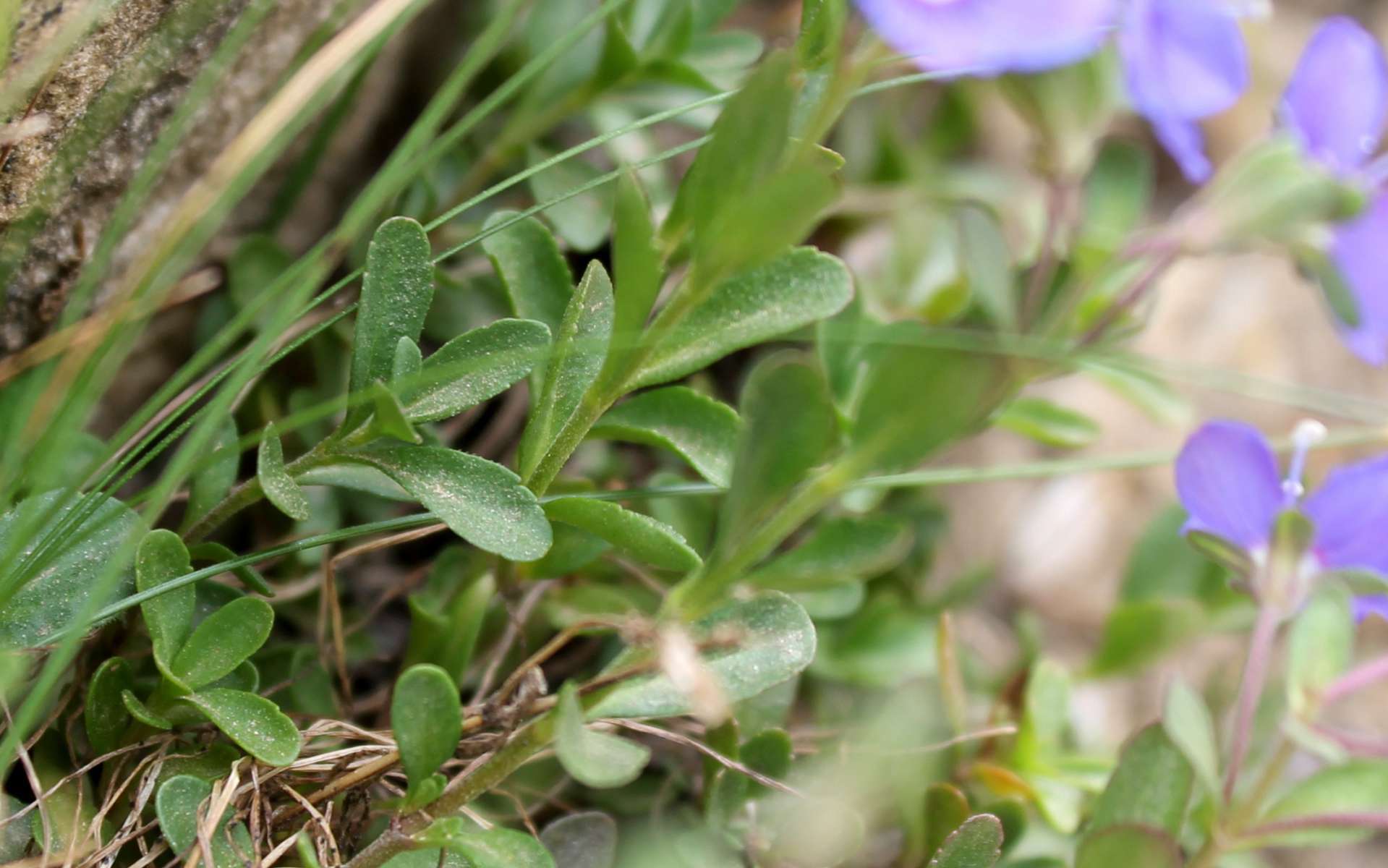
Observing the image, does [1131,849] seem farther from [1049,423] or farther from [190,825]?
[190,825]

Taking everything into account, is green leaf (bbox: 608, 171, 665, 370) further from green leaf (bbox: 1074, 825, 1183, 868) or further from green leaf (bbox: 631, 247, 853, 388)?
green leaf (bbox: 1074, 825, 1183, 868)

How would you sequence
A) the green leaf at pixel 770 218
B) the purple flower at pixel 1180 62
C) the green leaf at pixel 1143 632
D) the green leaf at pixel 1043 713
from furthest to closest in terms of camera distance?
the green leaf at pixel 1143 632
the green leaf at pixel 1043 713
the purple flower at pixel 1180 62
the green leaf at pixel 770 218

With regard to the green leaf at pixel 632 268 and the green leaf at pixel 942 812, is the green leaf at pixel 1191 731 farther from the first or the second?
the green leaf at pixel 632 268

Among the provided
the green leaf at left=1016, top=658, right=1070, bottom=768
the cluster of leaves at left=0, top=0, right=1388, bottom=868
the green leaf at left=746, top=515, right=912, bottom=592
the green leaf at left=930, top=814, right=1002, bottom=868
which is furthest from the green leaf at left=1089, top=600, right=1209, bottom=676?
the green leaf at left=930, top=814, right=1002, bottom=868

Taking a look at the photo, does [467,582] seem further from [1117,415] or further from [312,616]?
[1117,415]

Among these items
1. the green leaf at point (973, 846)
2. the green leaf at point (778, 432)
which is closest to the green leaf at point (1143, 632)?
the green leaf at point (973, 846)

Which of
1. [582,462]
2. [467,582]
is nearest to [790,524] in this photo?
[467,582]

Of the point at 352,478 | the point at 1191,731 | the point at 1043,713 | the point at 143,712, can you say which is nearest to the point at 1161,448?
the point at 1043,713
